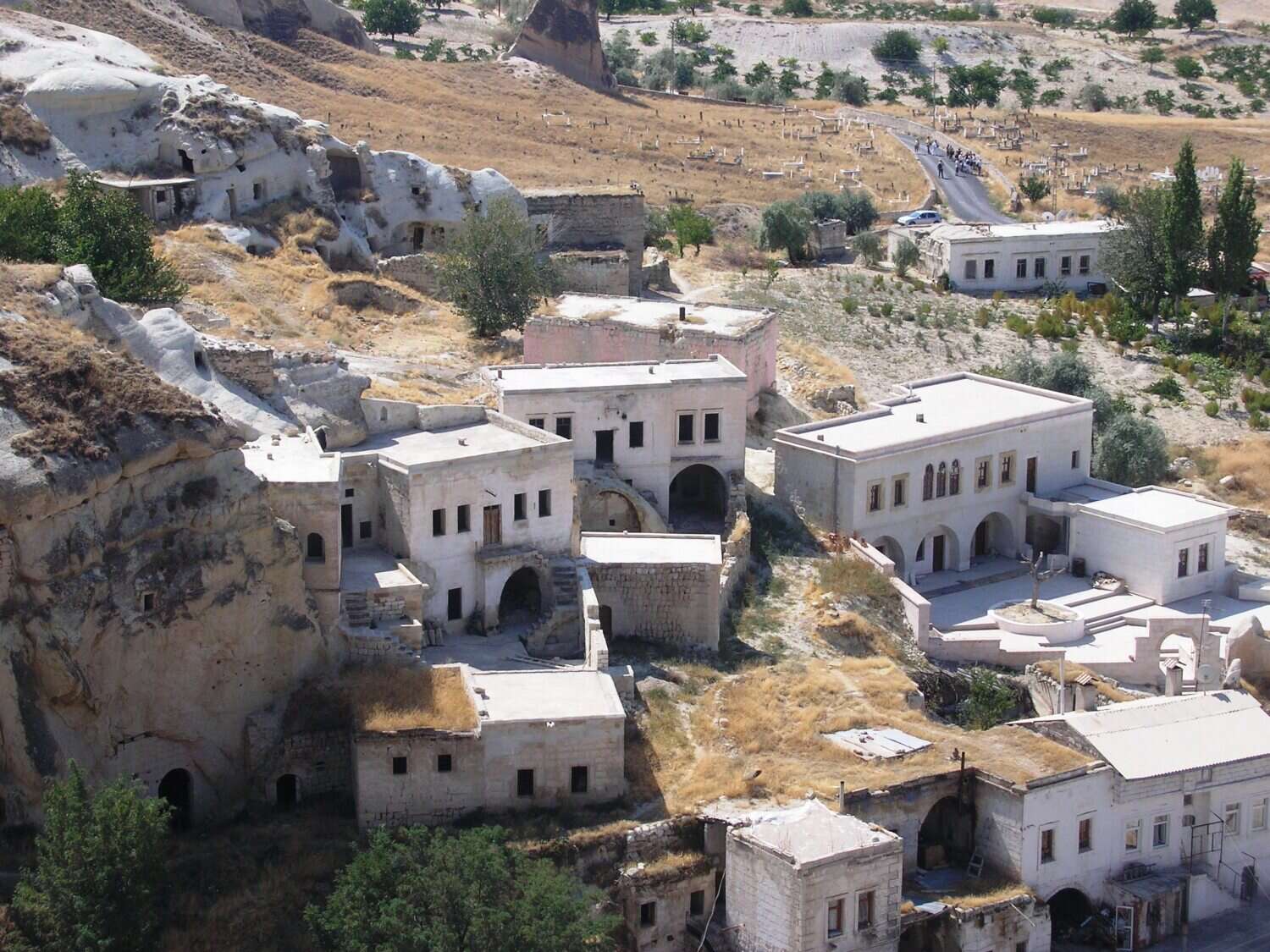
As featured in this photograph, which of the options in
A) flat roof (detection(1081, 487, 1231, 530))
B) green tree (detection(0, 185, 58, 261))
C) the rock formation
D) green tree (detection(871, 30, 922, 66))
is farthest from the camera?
green tree (detection(871, 30, 922, 66))

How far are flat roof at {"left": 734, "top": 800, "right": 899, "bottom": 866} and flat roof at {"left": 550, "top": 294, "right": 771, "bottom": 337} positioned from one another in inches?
794

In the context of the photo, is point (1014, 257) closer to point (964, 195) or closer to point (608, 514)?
point (964, 195)

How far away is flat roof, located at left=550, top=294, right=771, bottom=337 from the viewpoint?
174 ft

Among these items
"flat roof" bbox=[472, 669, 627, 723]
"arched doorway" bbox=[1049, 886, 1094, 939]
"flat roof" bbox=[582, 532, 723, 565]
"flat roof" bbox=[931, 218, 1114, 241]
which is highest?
"flat roof" bbox=[931, 218, 1114, 241]

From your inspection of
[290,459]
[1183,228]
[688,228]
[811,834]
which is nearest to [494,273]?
[688,228]

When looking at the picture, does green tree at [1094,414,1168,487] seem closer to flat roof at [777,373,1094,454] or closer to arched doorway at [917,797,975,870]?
flat roof at [777,373,1094,454]

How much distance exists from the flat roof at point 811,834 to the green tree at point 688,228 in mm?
41001

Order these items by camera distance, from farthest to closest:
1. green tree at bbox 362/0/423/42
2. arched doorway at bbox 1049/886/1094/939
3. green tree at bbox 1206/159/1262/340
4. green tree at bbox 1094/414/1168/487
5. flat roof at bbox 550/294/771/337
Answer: green tree at bbox 362/0/423/42, green tree at bbox 1206/159/1262/340, green tree at bbox 1094/414/1168/487, flat roof at bbox 550/294/771/337, arched doorway at bbox 1049/886/1094/939

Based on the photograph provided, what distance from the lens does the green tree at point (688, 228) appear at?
72812 mm

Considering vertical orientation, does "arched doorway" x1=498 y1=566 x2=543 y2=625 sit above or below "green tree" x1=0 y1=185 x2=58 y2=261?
below

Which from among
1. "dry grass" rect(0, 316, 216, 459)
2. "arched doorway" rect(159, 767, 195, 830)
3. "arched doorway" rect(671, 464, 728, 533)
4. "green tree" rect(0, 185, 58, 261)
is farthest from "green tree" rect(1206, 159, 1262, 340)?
"arched doorway" rect(159, 767, 195, 830)

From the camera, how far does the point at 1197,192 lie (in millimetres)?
70750

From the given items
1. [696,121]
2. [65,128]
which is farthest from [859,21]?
[65,128]

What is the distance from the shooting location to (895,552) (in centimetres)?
4853
